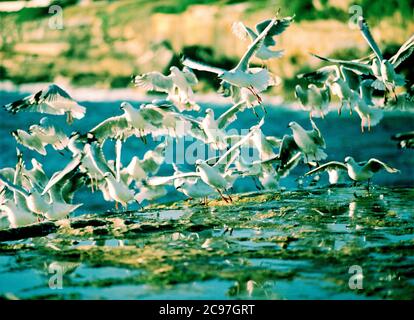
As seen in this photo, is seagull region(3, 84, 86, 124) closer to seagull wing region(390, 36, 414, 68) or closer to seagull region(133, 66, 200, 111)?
seagull region(133, 66, 200, 111)

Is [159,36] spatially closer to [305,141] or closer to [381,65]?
[305,141]

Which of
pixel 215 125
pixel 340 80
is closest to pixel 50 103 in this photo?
pixel 215 125

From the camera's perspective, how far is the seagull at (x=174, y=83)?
875cm

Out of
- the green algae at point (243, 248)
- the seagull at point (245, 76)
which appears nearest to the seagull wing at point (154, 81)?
the seagull at point (245, 76)

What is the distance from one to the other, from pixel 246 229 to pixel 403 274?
1.71m

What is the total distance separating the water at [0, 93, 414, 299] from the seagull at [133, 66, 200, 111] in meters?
1.11

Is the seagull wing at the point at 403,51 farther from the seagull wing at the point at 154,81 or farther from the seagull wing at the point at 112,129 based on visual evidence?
the seagull wing at the point at 112,129

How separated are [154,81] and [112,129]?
25.9 inches

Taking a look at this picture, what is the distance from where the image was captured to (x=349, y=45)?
402 inches

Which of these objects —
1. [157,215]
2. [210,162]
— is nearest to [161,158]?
[210,162]

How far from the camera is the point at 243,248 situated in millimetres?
6664

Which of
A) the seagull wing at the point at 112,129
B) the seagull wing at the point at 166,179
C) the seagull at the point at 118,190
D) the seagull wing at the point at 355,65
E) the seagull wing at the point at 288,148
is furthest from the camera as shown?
the seagull wing at the point at 112,129

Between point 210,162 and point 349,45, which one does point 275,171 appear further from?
point 349,45

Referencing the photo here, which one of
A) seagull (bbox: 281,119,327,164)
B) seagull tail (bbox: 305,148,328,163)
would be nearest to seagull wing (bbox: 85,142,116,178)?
seagull (bbox: 281,119,327,164)
